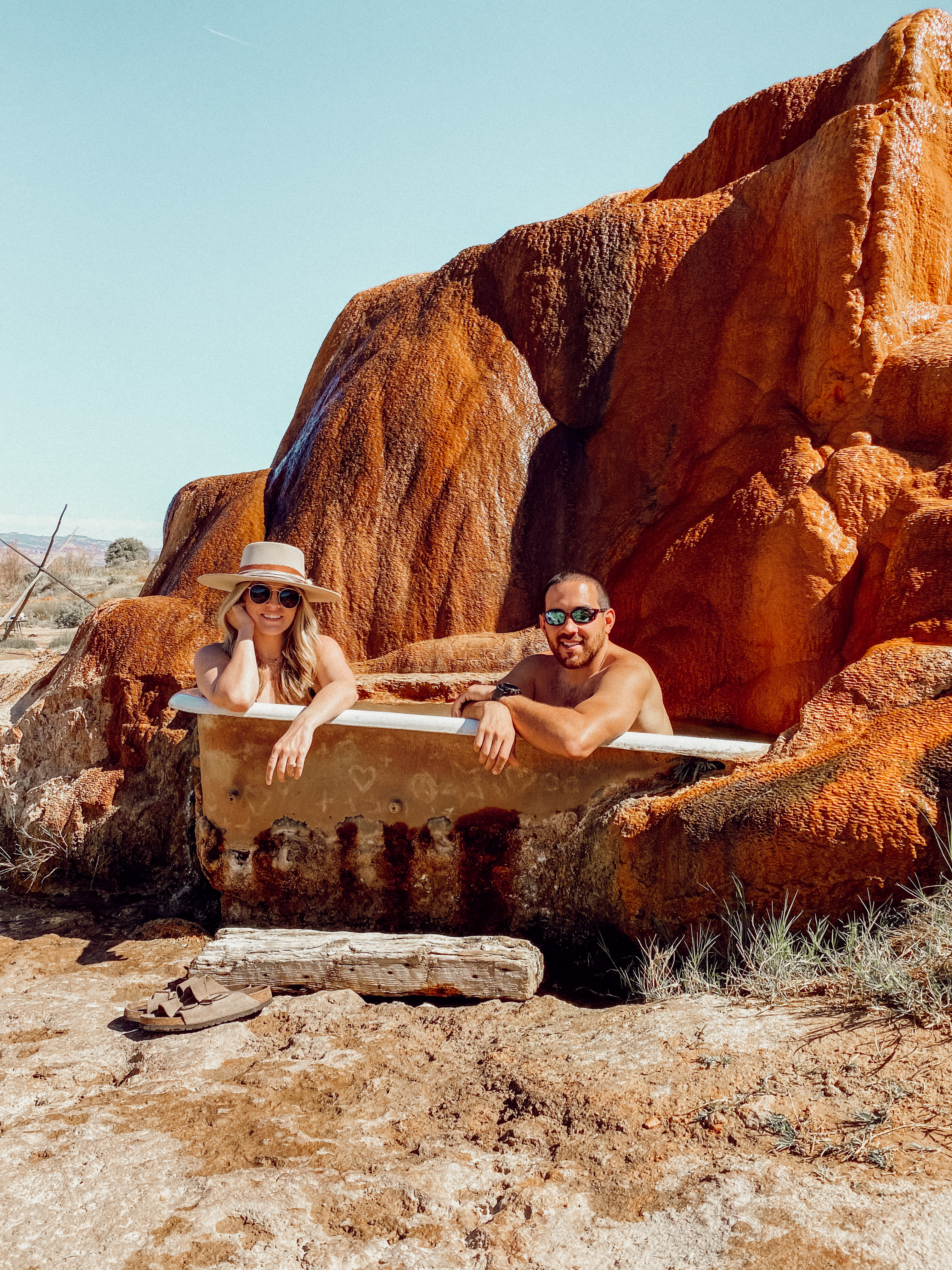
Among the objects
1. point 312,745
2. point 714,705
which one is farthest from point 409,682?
point 714,705

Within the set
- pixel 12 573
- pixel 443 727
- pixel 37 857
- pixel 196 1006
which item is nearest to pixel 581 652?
pixel 443 727

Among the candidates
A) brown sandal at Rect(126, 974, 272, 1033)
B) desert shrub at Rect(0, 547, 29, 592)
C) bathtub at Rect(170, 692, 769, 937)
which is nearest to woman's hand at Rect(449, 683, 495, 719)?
bathtub at Rect(170, 692, 769, 937)

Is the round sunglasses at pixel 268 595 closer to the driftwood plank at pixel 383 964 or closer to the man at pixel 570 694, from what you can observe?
the man at pixel 570 694

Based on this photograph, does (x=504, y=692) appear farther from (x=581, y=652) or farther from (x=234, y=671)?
(x=234, y=671)

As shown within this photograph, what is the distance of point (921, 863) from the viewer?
292 centimetres

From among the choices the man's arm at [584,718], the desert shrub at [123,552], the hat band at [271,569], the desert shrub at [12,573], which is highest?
the desert shrub at [123,552]

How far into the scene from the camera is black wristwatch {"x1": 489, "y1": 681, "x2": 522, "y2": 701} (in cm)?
379

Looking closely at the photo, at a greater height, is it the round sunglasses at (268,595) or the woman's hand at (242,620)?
the round sunglasses at (268,595)

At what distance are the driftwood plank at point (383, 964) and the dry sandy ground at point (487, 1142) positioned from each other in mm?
144

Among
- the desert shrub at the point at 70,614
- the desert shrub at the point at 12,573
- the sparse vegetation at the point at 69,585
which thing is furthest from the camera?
the desert shrub at the point at 12,573

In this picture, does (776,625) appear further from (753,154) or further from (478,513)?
(753,154)

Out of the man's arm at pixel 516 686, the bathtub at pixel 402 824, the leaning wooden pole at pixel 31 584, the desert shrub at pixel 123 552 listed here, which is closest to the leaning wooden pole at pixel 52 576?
the leaning wooden pole at pixel 31 584

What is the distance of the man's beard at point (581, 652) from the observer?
384 cm

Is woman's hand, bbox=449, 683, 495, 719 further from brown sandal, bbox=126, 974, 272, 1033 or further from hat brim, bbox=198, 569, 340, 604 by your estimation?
brown sandal, bbox=126, 974, 272, 1033
